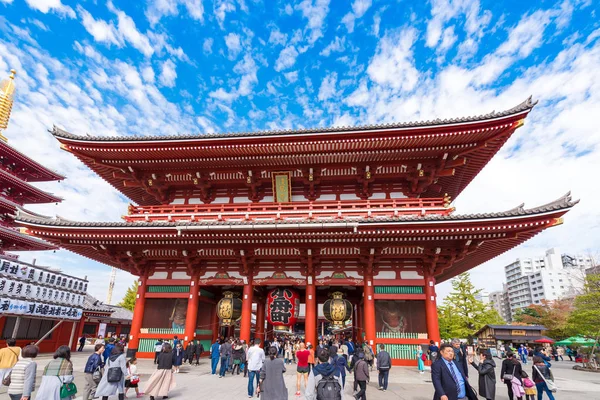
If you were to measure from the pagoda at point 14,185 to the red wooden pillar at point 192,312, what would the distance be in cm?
1719

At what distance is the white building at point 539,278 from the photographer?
95.7 m

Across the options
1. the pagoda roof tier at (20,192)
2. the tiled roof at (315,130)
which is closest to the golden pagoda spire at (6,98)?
the pagoda roof tier at (20,192)

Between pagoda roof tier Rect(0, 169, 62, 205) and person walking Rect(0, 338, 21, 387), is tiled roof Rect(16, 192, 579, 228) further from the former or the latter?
pagoda roof tier Rect(0, 169, 62, 205)

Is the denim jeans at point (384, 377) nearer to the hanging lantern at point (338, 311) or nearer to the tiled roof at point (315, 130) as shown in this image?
the hanging lantern at point (338, 311)

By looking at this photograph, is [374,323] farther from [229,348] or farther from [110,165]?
[110,165]

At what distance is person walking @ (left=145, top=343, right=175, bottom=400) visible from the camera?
8.20 metres

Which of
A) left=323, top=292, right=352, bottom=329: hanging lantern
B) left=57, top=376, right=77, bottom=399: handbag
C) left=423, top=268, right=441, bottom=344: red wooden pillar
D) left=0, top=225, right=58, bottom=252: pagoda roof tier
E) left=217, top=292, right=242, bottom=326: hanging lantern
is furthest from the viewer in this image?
left=0, top=225, right=58, bottom=252: pagoda roof tier

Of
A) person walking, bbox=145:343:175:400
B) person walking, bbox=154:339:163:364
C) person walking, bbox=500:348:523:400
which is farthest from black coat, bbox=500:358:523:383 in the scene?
person walking, bbox=154:339:163:364

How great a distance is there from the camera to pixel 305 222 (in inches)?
537

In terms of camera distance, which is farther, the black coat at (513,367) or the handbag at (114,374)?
the black coat at (513,367)

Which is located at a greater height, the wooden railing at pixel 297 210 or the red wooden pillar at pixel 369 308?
the wooden railing at pixel 297 210

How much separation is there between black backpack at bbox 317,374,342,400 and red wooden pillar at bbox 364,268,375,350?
10282 millimetres

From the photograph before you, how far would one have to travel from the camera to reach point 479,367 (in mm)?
8211

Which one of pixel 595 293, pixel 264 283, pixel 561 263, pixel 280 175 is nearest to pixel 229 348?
pixel 264 283
